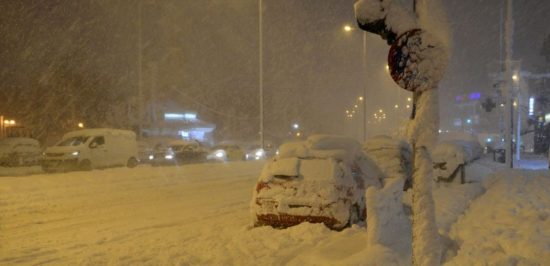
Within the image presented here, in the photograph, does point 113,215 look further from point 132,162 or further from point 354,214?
point 132,162

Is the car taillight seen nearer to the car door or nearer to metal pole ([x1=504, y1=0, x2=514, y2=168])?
metal pole ([x1=504, y1=0, x2=514, y2=168])

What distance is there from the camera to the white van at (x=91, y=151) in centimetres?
2397

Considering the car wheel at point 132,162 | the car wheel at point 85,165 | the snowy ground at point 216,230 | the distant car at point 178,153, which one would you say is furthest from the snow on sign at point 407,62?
the distant car at point 178,153

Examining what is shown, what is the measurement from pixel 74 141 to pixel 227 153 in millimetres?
14730

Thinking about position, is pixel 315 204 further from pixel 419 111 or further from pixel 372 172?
pixel 419 111

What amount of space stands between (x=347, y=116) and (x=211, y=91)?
Answer: 3300 centimetres

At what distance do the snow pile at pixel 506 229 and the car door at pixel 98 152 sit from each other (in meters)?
19.0

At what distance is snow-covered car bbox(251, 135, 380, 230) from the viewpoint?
26.4ft

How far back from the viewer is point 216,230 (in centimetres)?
862

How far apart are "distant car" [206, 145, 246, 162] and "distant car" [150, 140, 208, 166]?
8.44 ft

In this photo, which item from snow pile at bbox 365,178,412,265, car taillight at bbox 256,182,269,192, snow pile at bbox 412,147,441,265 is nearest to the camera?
snow pile at bbox 412,147,441,265

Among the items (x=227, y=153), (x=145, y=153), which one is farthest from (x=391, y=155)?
(x=227, y=153)

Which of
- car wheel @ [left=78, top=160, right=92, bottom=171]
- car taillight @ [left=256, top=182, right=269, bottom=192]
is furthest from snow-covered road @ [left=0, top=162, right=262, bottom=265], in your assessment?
car wheel @ [left=78, top=160, right=92, bottom=171]

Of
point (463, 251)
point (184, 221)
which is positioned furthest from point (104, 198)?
point (463, 251)
